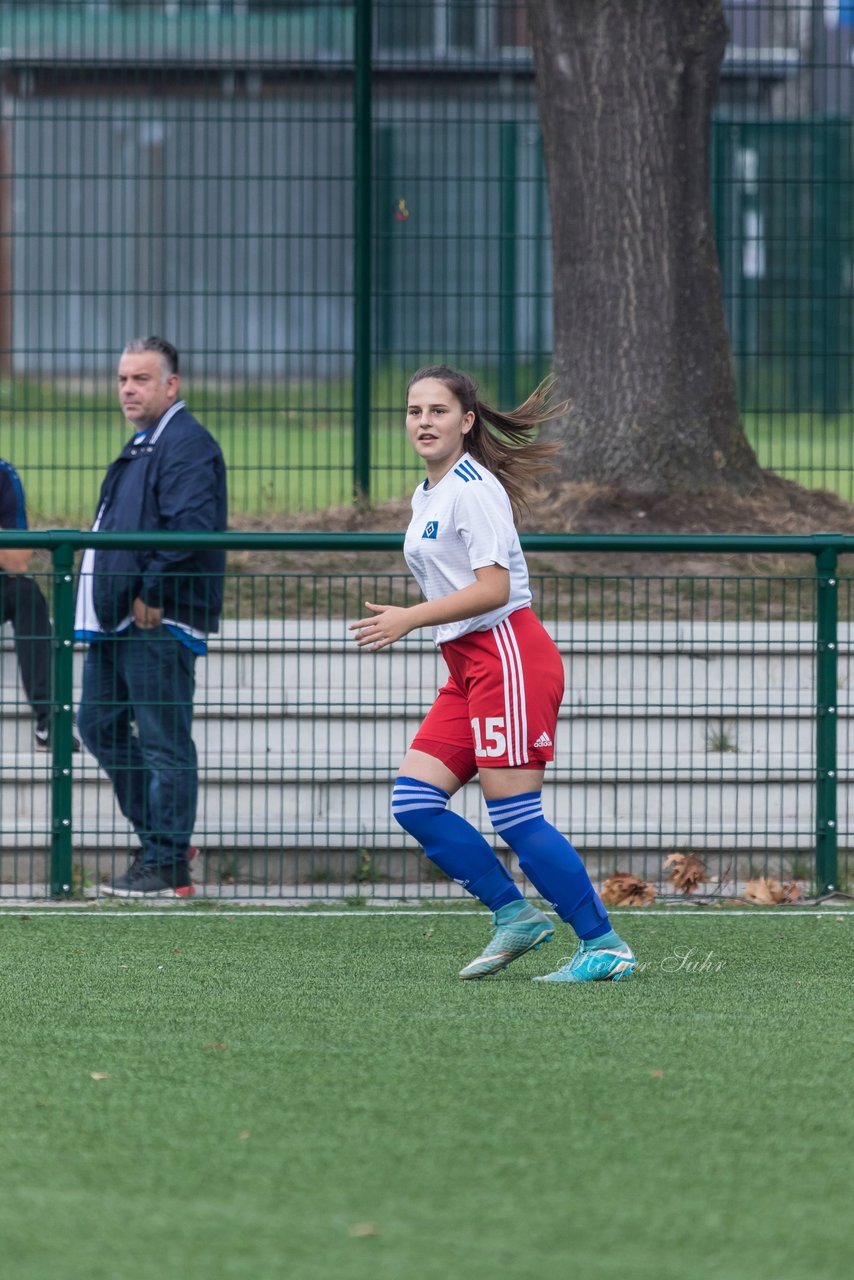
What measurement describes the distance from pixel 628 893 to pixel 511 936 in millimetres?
1554

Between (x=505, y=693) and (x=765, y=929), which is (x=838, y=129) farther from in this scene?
(x=505, y=693)

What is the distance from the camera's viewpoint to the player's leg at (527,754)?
4.96 metres

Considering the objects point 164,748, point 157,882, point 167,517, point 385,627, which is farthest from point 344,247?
point 385,627

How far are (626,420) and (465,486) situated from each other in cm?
494

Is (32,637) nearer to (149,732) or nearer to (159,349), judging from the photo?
(149,732)

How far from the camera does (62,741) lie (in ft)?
21.8

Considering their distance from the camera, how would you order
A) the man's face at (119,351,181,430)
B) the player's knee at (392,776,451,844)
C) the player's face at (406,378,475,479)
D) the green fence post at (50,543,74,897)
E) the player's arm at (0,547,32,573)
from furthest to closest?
1. the player's arm at (0,547,32,573)
2. the man's face at (119,351,181,430)
3. the green fence post at (50,543,74,897)
4. the player's knee at (392,776,451,844)
5. the player's face at (406,378,475,479)

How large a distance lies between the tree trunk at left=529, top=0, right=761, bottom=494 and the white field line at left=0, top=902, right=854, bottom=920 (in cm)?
361

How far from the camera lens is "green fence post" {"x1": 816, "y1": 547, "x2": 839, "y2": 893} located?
6.67 m

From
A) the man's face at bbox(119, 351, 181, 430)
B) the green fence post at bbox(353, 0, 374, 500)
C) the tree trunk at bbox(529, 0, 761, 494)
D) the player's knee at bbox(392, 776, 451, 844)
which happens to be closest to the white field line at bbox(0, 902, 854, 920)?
the player's knee at bbox(392, 776, 451, 844)

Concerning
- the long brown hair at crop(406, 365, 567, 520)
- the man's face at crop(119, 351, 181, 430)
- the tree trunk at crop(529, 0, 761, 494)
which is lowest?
the long brown hair at crop(406, 365, 567, 520)

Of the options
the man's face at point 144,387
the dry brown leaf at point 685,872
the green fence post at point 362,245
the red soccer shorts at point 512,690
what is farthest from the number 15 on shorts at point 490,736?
the green fence post at point 362,245

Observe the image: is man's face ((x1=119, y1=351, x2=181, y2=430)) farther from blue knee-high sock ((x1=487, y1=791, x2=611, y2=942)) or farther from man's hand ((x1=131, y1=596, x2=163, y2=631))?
blue knee-high sock ((x1=487, y1=791, x2=611, y2=942))

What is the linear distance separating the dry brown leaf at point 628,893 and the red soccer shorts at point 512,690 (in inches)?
67.9
